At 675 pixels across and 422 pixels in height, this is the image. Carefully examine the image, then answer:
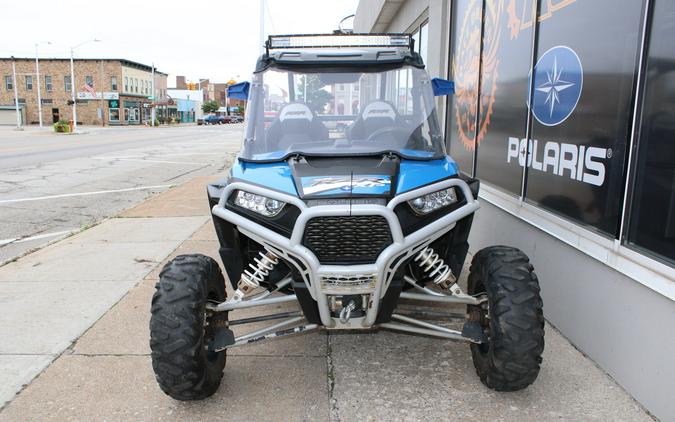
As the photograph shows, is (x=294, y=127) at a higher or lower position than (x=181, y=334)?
higher

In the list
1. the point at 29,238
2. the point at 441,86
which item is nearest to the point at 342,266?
the point at 441,86

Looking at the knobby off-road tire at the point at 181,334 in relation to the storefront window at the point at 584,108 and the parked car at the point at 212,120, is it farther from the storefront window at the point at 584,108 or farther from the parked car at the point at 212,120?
the parked car at the point at 212,120

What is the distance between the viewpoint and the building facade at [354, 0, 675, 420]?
11.0ft

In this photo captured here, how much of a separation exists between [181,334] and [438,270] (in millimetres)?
1658

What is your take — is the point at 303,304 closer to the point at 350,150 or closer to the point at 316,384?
the point at 316,384

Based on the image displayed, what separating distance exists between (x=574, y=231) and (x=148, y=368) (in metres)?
3.39

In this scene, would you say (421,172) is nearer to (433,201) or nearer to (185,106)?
(433,201)

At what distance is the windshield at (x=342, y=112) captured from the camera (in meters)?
4.08

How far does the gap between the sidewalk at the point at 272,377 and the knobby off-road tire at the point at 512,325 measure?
25 cm

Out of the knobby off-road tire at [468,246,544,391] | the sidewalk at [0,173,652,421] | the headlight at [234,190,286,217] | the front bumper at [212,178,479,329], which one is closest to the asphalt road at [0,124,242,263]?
the sidewalk at [0,173,652,421]

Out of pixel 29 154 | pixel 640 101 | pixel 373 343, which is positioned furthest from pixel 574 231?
pixel 29 154

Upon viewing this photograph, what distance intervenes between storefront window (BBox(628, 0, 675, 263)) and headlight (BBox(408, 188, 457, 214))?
118 centimetres

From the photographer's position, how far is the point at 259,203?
134 inches

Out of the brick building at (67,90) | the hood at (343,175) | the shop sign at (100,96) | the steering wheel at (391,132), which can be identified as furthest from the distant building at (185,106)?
the hood at (343,175)
